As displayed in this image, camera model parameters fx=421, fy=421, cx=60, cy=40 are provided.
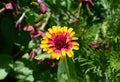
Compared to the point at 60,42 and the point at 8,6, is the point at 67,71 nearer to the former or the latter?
the point at 60,42

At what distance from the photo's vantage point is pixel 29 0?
2062 millimetres

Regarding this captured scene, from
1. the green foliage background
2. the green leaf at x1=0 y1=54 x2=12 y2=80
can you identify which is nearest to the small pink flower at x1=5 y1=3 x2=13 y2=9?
the green foliage background

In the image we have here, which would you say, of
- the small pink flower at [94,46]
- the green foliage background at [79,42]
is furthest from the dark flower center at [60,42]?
the small pink flower at [94,46]

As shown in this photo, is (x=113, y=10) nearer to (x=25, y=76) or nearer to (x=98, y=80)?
(x=98, y=80)

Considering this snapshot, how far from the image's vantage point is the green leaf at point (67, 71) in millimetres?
1551

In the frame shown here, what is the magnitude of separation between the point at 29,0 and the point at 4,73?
38cm

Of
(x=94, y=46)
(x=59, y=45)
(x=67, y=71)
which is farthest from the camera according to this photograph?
(x=94, y=46)

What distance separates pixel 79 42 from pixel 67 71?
0.36 m

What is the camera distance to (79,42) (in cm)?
188

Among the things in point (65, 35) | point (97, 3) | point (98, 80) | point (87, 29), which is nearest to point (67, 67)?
point (65, 35)

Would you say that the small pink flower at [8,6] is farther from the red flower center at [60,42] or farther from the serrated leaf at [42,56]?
the red flower center at [60,42]

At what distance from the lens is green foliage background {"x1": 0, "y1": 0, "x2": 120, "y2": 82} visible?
5.79 feet

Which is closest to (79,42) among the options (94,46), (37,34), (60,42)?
(94,46)

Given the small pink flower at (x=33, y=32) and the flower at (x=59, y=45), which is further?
the small pink flower at (x=33, y=32)
